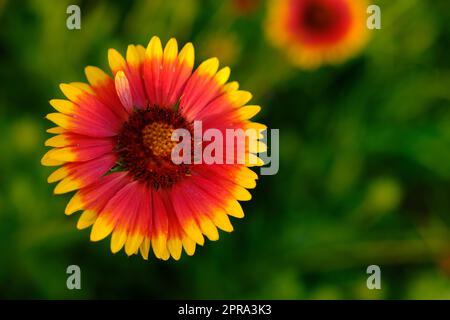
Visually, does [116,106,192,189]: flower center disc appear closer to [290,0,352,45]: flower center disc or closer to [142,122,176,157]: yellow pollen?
[142,122,176,157]: yellow pollen

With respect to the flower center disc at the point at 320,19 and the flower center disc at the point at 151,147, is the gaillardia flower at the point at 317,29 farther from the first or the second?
the flower center disc at the point at 151,147

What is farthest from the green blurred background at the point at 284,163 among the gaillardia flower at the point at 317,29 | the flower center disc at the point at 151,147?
the flower center disc at the point at 151,147

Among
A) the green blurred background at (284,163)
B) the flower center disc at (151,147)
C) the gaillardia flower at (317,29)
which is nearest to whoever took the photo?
the flower center disc at (151,147)

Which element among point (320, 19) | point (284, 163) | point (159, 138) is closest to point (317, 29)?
point (320, 19)

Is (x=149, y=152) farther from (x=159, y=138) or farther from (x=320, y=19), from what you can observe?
(x=320, y=19)

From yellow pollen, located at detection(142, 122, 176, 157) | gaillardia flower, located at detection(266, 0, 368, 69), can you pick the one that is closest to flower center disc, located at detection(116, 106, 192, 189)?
yellow pollen, located at detection(142, 122, 176, 157)

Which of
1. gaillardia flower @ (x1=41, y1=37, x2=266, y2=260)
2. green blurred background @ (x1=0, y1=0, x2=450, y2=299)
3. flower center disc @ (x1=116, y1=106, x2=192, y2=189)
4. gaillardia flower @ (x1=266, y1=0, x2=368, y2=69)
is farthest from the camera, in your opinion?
gaillardia flower @ (x1=266, y1=0, x2=368, y2=69)
